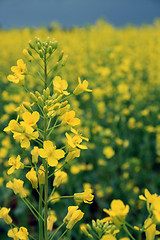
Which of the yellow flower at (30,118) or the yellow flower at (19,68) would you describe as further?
the yellow flower at (19,68)

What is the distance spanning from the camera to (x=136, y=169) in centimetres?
350

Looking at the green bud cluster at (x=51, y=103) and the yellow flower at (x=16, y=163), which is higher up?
the green bud cluster at (x=51, y=103)

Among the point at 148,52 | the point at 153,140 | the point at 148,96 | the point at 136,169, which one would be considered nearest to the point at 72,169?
the point at 136,169

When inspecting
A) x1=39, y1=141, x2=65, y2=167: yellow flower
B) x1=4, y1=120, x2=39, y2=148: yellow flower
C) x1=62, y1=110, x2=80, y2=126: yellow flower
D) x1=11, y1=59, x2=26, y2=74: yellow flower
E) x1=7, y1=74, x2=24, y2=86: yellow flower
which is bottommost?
x1=39, y1=141, x2=65, y2=167: yellow flower

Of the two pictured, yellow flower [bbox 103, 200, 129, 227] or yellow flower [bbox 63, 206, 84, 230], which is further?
yellow flower [bbox 63, 206, 84, 230]

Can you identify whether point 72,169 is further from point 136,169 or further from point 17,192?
point 17,192

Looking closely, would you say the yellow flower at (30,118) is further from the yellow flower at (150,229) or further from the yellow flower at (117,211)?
the yellow flower at (150,229)

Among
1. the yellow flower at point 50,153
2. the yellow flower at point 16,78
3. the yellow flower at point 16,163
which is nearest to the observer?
the yellow flower at point 50,153

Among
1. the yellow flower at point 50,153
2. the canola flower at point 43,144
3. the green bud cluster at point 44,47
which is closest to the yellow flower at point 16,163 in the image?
the canola flower at point 43,144

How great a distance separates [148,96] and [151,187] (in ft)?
8.96

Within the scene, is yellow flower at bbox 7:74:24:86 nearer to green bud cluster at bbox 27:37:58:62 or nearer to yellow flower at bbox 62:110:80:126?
green bud cluster at bbox 27:37:58:62

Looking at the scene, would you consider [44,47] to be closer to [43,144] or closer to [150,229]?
[43,144]

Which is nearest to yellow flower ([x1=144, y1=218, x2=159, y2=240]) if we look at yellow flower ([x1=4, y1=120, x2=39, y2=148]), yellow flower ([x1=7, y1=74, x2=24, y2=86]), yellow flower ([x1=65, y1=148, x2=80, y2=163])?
yellow flower ([x1=65, y1=148, x2=80, y2=163])

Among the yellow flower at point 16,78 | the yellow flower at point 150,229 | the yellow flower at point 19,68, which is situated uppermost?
the yellow flower at point 19,68
